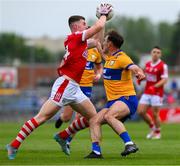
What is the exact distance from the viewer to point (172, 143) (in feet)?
56.1

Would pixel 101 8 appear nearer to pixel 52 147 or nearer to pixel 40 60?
pixel 52 147

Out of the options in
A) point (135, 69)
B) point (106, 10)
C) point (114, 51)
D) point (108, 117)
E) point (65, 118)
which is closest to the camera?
point (106, 10)

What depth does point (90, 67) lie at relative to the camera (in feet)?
54.8

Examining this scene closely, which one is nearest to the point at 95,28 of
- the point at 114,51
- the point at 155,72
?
the point at 114,51

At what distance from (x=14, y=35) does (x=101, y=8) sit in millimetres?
94207

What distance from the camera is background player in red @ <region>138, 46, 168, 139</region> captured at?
813 inches

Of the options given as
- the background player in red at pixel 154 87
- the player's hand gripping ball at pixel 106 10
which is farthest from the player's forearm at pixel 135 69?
the background player in red at pixel 154 87

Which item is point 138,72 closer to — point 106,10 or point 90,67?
point 106,10

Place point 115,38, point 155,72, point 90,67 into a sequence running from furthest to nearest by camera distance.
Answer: point 155,72 < point 90,67 < point 115,38

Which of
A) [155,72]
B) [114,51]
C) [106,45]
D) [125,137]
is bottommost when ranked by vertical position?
[155,72]

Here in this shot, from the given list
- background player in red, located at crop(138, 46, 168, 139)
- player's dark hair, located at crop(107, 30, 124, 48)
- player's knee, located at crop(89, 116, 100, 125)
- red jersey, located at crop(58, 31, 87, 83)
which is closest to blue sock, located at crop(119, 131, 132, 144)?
player's knee, located at crop(89, 116, 100, 125)

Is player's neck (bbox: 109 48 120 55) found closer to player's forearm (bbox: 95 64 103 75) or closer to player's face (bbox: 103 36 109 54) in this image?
player's face (bbox: 103 36 109 54)

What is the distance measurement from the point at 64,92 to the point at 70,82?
0.21 m

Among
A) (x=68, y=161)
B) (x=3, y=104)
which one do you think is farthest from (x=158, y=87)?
(x=3, y=104)
